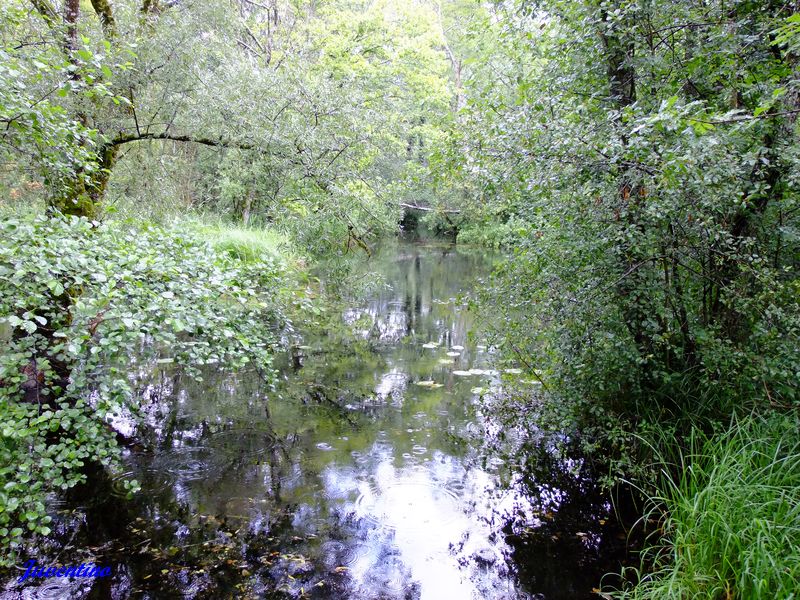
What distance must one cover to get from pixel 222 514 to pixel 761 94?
563 centimetres

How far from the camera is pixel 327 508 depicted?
16.5ft

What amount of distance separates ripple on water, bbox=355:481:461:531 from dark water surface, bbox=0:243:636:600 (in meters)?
0.02

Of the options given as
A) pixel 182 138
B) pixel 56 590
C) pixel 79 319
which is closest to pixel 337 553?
pixel 56 590

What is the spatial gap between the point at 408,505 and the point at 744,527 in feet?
9.38

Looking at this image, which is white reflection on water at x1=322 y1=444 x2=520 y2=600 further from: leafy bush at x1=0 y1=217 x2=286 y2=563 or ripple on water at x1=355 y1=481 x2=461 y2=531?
leafy bush at x1=0 y1=217 x2=286 y2=563

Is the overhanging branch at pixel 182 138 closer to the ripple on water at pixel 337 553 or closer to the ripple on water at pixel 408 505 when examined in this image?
the ripple on water at pixel 408 505

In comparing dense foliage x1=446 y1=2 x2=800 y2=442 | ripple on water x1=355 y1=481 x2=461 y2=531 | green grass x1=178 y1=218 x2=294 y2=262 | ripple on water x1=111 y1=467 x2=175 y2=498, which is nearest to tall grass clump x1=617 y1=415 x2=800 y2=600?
dense foliage x1=446 y1=2 x2=800 y2=442

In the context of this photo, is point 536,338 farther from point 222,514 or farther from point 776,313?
point 222,514

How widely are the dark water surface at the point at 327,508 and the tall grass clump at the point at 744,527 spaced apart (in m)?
0.88

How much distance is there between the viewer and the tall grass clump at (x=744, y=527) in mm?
2896

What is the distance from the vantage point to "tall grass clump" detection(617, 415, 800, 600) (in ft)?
9.50

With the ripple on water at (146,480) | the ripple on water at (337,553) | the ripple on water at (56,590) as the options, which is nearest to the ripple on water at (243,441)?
the ripple on water at (146,480)

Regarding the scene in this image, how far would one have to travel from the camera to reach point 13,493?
3203 millimetres

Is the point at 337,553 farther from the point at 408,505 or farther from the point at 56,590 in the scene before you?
the point at 56,590
